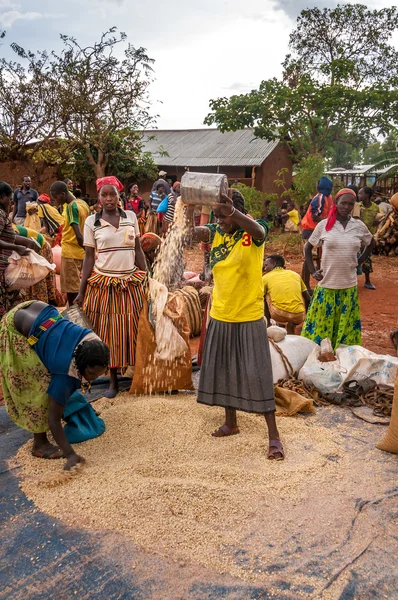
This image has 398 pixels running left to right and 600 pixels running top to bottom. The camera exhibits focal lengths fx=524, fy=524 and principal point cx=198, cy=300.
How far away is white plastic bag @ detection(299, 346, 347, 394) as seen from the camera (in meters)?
4.09

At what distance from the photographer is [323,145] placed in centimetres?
1834

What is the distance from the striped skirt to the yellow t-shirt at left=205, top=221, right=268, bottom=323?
1.10 m

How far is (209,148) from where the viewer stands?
68.3ft

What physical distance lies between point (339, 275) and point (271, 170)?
15647mm

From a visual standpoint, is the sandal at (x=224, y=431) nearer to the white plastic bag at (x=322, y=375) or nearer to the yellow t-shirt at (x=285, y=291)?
the white plastic bag at (x=322, y=375)

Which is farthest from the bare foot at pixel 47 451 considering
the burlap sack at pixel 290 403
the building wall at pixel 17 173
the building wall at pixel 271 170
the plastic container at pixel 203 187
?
the building wall at pixel 271 170

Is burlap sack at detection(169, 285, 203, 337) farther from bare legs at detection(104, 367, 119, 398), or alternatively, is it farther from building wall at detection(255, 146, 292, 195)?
building wall at detection(255, 146, 292, 195)

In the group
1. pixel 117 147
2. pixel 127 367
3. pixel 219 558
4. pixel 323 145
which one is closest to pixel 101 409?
pixel 127 367

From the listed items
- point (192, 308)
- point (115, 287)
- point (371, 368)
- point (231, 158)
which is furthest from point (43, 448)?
point (231, 158)

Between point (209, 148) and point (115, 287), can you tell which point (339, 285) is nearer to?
point (115, 287)

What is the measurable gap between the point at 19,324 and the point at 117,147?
52.1 feet

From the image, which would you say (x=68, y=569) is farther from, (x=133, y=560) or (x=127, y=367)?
(x=127, y=367)

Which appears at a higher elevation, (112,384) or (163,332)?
(163,332)

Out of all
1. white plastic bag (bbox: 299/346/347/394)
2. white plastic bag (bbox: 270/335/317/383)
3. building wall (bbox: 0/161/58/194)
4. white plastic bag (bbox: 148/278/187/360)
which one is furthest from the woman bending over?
building wall (bbox: 0/161/58/194)
